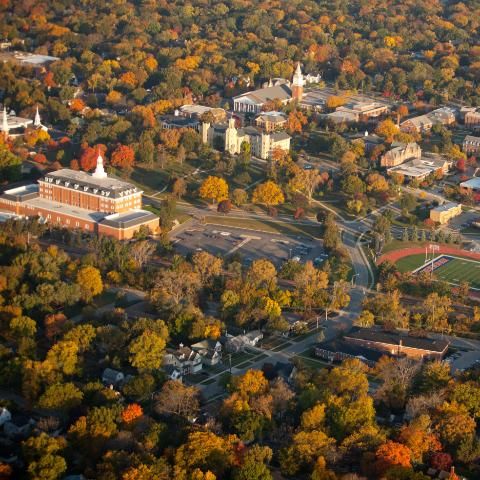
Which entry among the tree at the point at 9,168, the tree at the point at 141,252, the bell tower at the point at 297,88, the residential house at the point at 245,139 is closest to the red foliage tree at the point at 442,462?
the tree at the point at 141,252

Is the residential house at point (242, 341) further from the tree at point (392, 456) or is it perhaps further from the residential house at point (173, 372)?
the tree at point (392, 456)

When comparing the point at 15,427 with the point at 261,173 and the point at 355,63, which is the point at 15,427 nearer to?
the point at 261,173

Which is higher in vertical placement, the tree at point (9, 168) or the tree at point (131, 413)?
the tree at point (131, 413)

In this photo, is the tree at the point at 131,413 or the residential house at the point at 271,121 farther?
the residential house at the point at 271,121

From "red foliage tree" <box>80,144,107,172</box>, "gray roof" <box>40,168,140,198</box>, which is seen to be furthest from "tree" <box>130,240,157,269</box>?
"red foliage tree" <box>80,144,107,172</box>

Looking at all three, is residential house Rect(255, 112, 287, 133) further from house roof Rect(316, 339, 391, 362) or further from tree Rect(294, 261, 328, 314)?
house roof Rect(316, 339, 391, 362)

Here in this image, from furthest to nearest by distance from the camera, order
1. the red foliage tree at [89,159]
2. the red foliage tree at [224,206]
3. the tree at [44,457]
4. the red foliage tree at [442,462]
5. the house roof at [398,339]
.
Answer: the red foliage tree at [89,159] < the red foliage tree at [224,206] < the house roof at [398,339] < the red foliage tree at [442,462] < the tree at [44,457]
